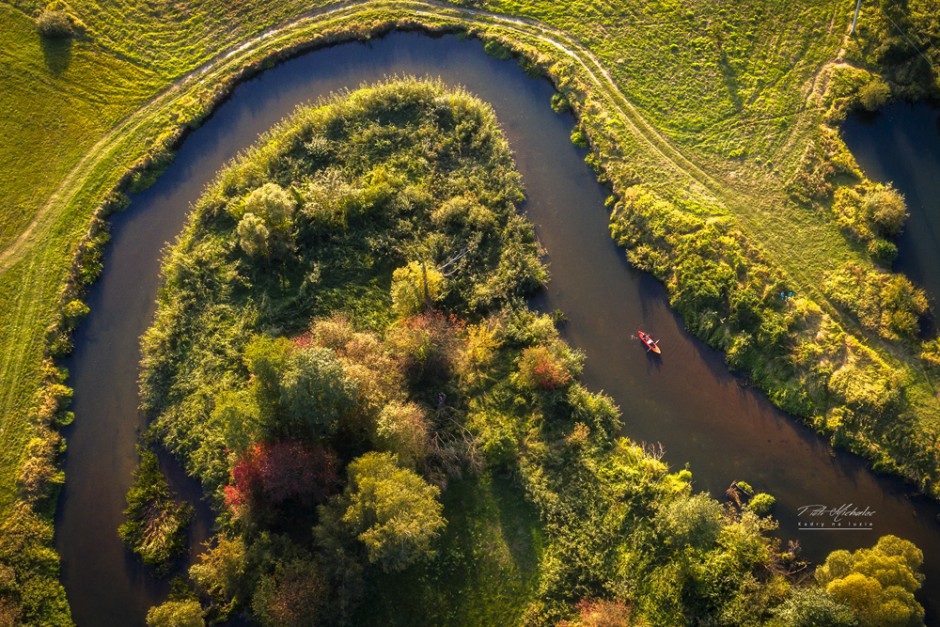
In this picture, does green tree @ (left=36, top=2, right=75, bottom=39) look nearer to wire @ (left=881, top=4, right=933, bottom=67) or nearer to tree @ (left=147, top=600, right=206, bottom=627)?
tree @ (left=147, top=600, right=206, bottom=627)

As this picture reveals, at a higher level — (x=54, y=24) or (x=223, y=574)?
(x=54, y=24)

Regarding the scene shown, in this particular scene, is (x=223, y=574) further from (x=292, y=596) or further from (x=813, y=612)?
(x=813, y=612)

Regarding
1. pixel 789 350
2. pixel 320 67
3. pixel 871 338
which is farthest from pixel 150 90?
pixel 871 338

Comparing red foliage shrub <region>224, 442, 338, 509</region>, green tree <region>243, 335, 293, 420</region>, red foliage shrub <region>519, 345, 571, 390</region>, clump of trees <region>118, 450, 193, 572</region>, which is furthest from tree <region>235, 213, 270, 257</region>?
red foliage shrub <region>519, 345, 571, 390</region>

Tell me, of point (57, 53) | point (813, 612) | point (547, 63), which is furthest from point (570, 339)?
point (57, 53)

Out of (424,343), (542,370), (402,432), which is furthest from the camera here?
(542,370)

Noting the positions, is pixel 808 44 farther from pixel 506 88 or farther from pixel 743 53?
pixel 506 88

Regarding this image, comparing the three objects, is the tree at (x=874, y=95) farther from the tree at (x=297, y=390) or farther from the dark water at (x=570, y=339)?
the tree at (x=297, y=390)
